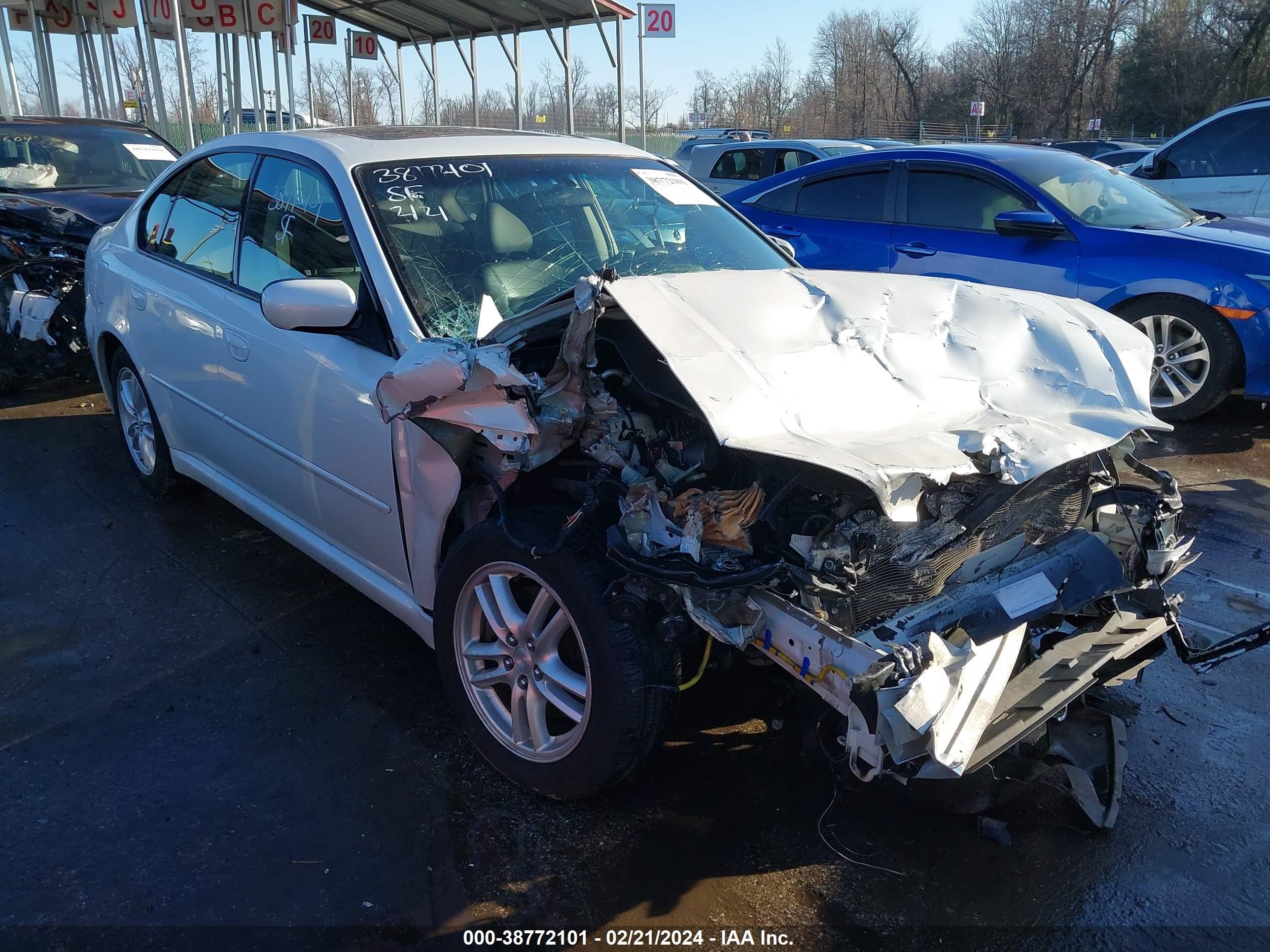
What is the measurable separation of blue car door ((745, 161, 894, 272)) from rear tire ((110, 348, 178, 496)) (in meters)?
4.26

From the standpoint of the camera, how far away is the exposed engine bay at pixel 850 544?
6.88ft

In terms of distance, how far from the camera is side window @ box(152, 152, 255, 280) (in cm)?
380

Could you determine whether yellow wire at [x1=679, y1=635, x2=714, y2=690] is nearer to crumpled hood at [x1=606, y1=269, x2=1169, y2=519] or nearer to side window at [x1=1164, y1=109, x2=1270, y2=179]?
crumpled hood at [x1=606, y1=269, x2=1169, y2=519]

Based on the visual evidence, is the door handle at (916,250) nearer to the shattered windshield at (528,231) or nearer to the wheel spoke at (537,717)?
the shattered windshield at (528,231)

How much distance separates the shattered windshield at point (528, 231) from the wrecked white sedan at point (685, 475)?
14 millimetres

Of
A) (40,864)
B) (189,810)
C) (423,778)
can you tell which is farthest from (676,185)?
(40,864)

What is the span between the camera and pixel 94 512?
15.9ft

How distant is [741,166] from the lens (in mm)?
13133

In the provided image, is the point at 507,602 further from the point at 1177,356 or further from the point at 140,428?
the point at 1177,356

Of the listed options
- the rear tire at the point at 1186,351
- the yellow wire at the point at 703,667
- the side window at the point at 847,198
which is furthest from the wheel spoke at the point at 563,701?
the side window at the point at 847,198

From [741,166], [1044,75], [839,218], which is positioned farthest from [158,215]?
[1044,75]

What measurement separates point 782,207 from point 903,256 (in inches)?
49.2

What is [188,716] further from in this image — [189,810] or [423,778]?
[423,778]

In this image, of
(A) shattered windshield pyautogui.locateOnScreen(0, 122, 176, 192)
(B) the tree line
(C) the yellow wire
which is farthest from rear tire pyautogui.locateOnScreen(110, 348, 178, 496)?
(B) the tree line
